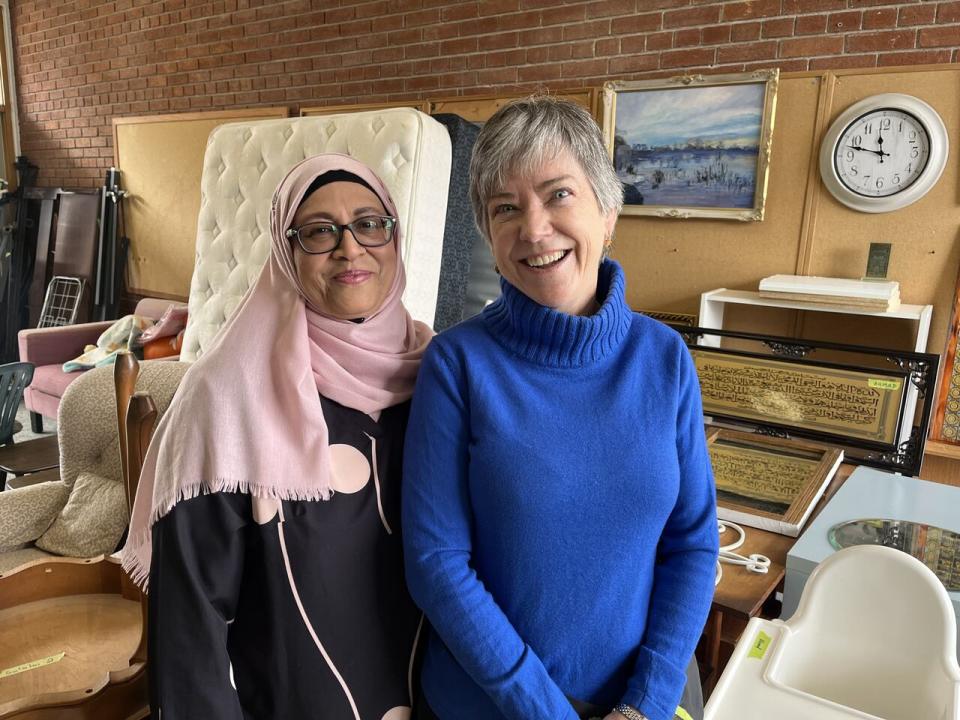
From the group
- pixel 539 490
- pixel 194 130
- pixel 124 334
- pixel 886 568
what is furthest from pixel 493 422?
pixel 194 130

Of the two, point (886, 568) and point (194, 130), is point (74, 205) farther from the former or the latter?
point (886, 568)

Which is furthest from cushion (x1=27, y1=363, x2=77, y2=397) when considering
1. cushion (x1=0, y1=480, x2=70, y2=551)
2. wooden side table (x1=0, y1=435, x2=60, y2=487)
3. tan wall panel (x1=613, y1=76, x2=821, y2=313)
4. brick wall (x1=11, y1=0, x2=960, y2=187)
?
tan wall panel (x1=613, y1=76, x2=821, y2=313)

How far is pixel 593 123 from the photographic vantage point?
0.97 metres

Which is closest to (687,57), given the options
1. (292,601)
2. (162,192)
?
(292,601)

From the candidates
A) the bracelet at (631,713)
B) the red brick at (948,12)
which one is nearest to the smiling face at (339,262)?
the bracelet at (631,713)

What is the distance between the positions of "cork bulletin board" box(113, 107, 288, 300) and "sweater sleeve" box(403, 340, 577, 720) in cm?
447

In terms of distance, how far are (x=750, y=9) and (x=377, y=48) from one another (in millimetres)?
2120

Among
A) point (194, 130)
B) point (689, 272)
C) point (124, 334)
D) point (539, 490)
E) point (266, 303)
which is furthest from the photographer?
point (194, 130)

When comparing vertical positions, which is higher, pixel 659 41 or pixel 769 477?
pixel 659 41

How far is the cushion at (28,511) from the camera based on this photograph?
181 centimetres

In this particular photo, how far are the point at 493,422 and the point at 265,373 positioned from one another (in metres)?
0.35

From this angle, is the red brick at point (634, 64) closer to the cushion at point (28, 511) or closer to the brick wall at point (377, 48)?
the brick wall at point (377, 48)

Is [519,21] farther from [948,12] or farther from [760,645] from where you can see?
[760,645]

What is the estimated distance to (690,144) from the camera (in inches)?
114
